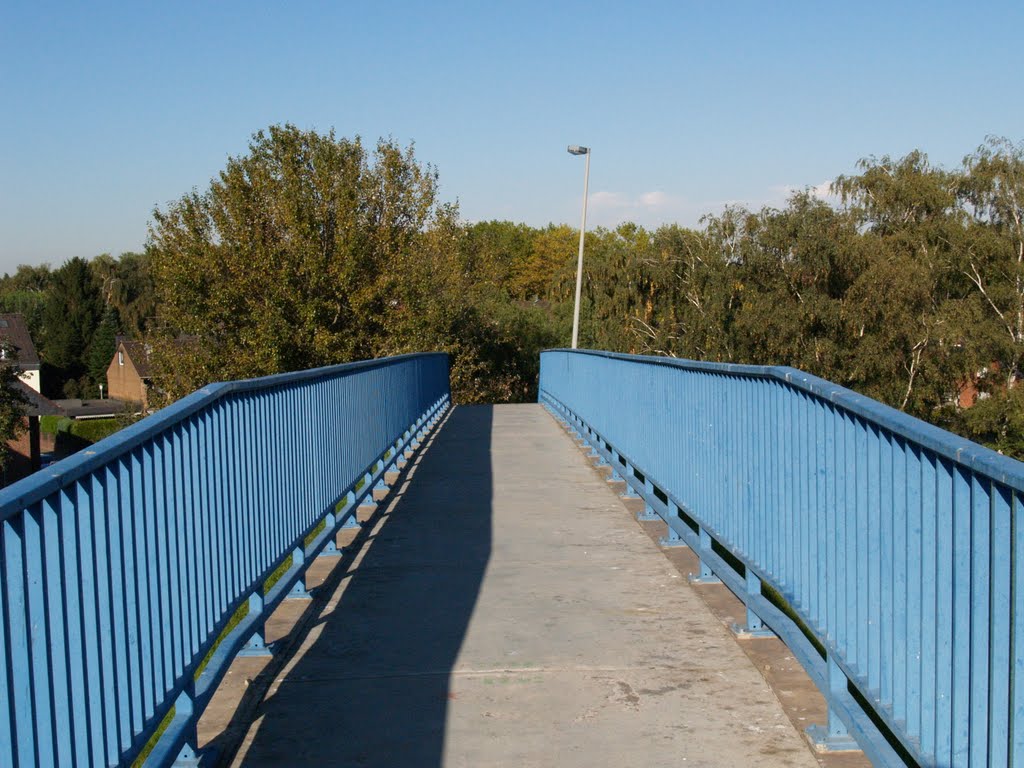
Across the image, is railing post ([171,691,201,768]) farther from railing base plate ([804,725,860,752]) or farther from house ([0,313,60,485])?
house ([0,313,60,485])

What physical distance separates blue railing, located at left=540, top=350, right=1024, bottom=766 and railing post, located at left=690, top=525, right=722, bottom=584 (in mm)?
22

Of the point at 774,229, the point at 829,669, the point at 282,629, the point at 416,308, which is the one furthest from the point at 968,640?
the point at 774,229

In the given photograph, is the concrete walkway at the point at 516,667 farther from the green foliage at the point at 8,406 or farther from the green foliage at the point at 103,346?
the green foliage at the point at 103,346

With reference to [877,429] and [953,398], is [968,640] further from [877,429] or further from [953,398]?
[953,398]

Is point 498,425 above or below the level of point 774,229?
below

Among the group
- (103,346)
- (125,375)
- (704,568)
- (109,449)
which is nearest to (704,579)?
(704,568)

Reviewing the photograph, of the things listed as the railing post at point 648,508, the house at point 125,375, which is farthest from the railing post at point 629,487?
the house at point 125,375

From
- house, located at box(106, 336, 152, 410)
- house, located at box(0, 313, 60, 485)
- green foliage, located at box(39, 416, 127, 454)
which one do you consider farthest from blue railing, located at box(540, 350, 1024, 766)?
house, located at box(106, 336, 152, 410)

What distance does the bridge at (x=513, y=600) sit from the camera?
2.87 meters

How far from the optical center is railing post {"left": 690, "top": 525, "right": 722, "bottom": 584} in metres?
6.95

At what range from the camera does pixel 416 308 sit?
3438 centimetres

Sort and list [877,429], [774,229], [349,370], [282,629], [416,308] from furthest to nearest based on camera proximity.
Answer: [774,229] → [416,308] → [349,370] → [282,629] → [877,429]

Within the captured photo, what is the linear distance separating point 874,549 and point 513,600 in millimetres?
3266

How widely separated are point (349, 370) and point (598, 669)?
15.4ft
